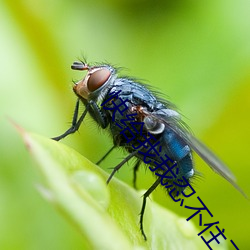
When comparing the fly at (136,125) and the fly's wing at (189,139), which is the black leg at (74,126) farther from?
the fly's wing at (189,139)

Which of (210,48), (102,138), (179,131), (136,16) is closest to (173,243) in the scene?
(179,131)

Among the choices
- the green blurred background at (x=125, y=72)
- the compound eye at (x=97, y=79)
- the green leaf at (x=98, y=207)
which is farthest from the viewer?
the green blurred background at (x=125, y=72)

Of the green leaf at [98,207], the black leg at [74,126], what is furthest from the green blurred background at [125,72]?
the green leaf at [98,207]

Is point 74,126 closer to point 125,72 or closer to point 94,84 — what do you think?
point 94,84

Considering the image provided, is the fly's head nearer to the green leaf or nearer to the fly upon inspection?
the fly

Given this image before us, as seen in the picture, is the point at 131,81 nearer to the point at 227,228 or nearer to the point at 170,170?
the point at 170,170

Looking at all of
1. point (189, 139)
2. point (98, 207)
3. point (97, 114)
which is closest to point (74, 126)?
point (97, 114)

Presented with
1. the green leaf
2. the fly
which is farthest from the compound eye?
the green leaf
